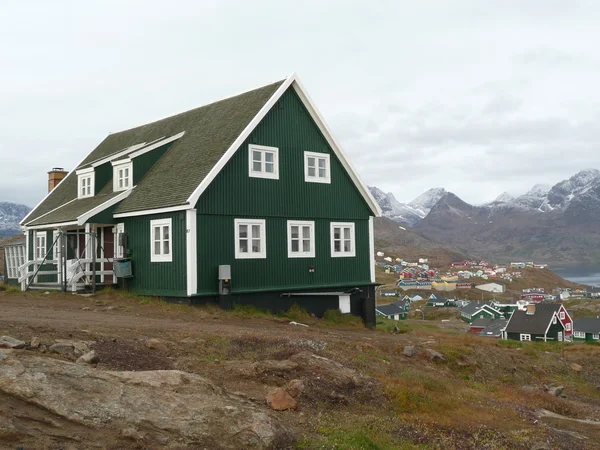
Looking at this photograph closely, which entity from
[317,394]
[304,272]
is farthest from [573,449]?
[304,272]

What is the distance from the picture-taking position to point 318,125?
94.1 ft

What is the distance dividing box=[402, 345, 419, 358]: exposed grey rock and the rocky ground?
0.13 ft

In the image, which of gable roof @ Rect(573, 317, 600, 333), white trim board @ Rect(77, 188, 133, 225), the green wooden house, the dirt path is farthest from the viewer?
gable roof @ Rect(573, 317, 600, 333)

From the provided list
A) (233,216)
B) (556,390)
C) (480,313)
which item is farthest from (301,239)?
(480,313)

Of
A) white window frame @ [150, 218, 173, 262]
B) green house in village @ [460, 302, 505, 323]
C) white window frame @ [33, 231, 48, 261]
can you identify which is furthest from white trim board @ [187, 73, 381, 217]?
green house in village @ [460, 302, 505, 323]

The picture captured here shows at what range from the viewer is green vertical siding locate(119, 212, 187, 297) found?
78.3 ft

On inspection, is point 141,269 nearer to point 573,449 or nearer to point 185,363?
point 185,363

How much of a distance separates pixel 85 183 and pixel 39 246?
14.9 feet

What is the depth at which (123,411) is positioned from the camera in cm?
830

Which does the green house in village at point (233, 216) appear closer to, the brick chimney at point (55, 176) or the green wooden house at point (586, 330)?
the brick chimney at point (55, 176)

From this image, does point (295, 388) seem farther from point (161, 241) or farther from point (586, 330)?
point (586, 330)

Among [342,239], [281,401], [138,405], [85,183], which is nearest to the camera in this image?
[138,405]

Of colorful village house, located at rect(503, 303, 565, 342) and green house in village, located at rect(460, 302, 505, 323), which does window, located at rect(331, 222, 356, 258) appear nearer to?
colorful village house, located at rect(503, 303, 565, 342)

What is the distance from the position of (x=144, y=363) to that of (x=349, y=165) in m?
19.8
